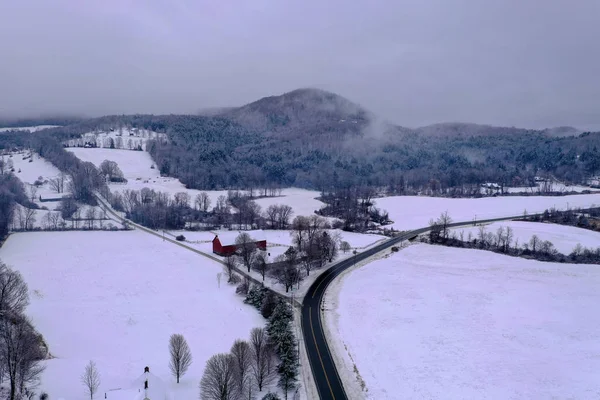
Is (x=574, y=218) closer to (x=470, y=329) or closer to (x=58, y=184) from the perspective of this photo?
(x=470, y=329)

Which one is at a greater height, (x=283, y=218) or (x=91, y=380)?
(x=283, y=218)

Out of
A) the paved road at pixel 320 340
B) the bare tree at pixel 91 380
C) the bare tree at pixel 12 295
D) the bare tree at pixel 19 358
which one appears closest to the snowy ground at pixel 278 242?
the paved road at pixel 320 340

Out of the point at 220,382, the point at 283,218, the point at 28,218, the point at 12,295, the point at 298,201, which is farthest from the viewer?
the point at 298,201

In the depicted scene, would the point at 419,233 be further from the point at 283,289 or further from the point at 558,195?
the point at 558,195

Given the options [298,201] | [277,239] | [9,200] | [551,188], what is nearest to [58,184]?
[9,200]

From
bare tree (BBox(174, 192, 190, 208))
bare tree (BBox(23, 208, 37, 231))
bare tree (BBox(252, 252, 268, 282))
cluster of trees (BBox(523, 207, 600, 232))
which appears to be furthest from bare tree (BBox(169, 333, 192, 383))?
cluster of trees (BBox(523, 207, 600, 232))

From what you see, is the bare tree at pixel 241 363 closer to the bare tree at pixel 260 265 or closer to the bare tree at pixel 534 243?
the bare tree at pixel 260 265

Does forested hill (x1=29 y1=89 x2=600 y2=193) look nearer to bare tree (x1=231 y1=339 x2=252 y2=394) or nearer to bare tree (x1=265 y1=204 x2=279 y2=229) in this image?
bare tree (x1=265 y1=204 x2=279 y2=229)
